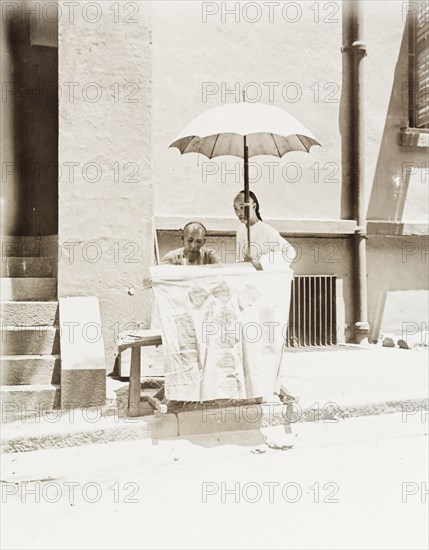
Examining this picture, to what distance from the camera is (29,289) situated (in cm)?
711

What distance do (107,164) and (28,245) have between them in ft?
8.46

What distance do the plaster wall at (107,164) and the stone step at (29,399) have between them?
4.26 feet

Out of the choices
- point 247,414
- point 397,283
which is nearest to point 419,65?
point 397,283

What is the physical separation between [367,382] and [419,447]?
1.56 m

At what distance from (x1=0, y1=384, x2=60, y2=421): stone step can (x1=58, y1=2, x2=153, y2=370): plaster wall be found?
1.30m

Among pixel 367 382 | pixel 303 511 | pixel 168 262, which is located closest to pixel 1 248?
pixel 168 262

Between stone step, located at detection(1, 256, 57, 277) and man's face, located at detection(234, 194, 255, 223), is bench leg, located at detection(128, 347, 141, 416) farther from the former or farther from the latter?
stone step, located at detection(1, 256, 57, 277)

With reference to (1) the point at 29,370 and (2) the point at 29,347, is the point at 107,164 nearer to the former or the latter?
(2) the point at 29,347

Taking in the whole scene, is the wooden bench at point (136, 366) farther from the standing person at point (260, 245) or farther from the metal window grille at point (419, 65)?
the metal window grille at point (419, 65)

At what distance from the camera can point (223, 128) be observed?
582cm

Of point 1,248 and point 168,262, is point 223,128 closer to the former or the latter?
point 168,262

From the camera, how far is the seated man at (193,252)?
614cm

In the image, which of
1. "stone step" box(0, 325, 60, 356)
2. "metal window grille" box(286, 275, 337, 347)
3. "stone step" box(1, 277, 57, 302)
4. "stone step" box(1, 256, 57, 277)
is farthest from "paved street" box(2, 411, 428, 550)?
"metal window grille" box(286, 275, 337, 347)

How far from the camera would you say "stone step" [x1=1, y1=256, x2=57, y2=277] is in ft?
26.2
